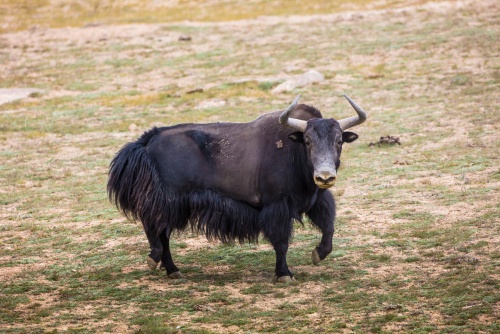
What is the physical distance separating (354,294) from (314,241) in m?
1.94

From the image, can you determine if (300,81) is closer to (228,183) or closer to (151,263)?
(228,183)

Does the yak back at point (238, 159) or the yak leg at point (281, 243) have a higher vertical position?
the yak back at point (238, 159)

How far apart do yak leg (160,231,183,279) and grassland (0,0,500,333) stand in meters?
0.12

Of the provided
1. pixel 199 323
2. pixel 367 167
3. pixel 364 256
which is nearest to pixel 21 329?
pixel 199 323

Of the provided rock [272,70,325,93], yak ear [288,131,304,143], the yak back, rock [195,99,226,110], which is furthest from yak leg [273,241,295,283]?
rock [272,70,325,93]

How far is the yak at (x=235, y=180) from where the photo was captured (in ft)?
24.1

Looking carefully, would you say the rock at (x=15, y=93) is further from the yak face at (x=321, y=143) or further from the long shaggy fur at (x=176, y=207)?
the yak face at (x=321, y=143)

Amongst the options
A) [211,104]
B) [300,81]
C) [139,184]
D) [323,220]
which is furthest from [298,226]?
[300,81]

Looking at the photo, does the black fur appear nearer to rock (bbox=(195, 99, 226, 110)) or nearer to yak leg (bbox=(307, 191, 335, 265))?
yak leg (bbox=(307, 191, 335, 265))

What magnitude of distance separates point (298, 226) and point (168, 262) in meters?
1.91

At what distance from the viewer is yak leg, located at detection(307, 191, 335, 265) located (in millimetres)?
7371

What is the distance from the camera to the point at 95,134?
15344 mm

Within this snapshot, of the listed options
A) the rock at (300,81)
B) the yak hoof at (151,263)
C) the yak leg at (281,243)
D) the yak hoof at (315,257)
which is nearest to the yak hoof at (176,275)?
the yak hoof at (151,263)

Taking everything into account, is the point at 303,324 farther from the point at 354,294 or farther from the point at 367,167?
the point at 367,167
